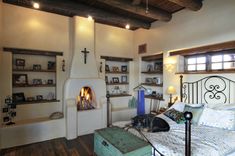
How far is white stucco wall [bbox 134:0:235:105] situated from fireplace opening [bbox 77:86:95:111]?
7.14ft

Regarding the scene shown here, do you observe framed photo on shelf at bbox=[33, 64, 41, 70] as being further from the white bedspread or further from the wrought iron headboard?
the wrought iron headboard

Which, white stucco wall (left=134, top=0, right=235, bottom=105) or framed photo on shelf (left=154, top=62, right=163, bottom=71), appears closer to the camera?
white stucco wall (left=134, top=0, right=235, bottom=105)

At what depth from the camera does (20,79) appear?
3.73 m

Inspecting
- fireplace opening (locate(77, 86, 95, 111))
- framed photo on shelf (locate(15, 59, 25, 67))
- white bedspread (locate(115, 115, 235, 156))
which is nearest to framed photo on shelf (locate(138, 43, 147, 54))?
fireplace opening (locate(77, 86, 95, 111))

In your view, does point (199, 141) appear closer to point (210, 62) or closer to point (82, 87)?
point (210, 62)

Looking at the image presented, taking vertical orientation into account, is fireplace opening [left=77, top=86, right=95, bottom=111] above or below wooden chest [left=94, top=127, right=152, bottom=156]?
above

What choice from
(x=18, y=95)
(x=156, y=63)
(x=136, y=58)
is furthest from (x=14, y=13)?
(x=156, y=63)

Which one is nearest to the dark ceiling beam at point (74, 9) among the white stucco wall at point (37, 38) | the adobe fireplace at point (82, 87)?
the white stucco wall at point (37, 38)

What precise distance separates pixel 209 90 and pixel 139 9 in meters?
2.44

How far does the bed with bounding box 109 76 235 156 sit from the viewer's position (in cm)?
→ 188

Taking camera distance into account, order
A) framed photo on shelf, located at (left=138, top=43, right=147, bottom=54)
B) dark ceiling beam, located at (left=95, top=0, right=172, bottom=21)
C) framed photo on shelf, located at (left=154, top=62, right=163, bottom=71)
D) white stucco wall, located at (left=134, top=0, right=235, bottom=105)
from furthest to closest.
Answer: framed photo on shelf, located at (left=138, top=43, right=147, bottom=54)
framed photo on shelf, located at (left=154, top=62, right=163, bottom=71)
dark ceiling beam, located at (left=95, top=0, right=172, bottom=21)
white stucco wall, located at (left=134, top=0, right=235, bottom=105)

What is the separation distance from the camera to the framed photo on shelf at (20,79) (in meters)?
3.66

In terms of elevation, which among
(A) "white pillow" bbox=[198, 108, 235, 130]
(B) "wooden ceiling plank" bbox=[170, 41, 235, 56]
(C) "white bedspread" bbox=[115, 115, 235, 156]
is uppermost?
(B) "wooden ceiling plank" bbox=[170, 41, 235, 56]

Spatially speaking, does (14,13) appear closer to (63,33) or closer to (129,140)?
(63,33)
